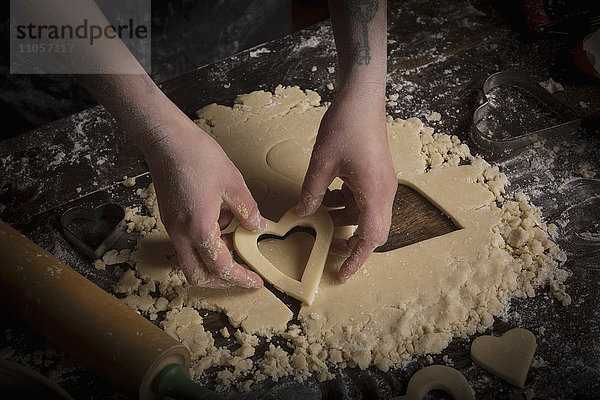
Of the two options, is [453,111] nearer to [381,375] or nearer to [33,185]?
[381,375]

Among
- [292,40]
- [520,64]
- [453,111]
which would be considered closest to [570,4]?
[520,64]

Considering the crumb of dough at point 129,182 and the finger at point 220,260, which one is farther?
the crumb of dough at point 129,182

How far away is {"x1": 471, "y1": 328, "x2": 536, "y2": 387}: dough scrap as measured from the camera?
1217 millimetres

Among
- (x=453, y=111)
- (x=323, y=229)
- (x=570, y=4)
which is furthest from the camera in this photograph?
(x=570, y=4)

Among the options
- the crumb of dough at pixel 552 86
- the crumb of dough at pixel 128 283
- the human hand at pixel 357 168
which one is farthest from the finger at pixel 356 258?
the crumb of dough at pixel 552 86

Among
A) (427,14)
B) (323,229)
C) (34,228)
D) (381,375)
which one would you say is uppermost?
(427,14)

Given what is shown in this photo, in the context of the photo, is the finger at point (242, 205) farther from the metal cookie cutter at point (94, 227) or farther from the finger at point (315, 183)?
the metal cookie cutter at point (94, 227)

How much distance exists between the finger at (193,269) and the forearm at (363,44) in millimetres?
532

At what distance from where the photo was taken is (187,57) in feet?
5.98

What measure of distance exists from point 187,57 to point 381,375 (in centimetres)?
115

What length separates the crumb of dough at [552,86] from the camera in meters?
1.75

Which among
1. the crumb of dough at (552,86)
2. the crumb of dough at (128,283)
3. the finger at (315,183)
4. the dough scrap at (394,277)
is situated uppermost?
the finger at (315,183)

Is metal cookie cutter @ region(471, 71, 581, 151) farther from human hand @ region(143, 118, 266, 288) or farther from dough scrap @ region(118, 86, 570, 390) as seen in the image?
human hand @ region(143, 118, 266, 288)

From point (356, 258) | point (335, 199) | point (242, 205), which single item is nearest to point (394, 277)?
point (356, 258)
